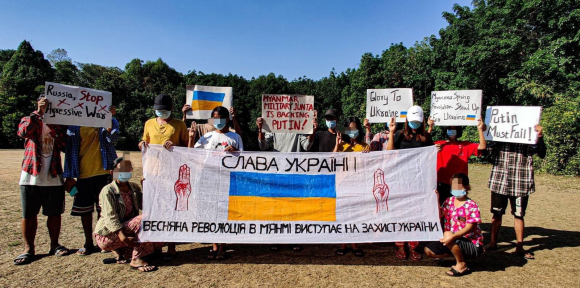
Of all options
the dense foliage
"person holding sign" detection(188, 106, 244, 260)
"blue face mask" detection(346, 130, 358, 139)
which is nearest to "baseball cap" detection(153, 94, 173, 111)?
"person holding sign" detection(188, 106, 244, 260)

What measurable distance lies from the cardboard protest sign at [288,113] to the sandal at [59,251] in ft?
11.9

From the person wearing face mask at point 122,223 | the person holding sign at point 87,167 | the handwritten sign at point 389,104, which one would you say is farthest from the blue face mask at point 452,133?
the person holding sign at point 87,167

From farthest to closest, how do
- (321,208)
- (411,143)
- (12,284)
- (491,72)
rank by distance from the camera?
(491,72) < (411,143) < (321,208) < (12,284)

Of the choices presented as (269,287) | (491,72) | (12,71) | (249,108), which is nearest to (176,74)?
(249,108)

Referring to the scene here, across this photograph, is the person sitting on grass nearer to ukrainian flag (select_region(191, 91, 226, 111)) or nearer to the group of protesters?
the group of protesters

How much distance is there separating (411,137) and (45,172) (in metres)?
5.54

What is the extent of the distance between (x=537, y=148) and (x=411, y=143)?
209 cm

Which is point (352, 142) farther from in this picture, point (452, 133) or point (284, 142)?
point (452, 133)

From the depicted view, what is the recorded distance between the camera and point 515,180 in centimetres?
507

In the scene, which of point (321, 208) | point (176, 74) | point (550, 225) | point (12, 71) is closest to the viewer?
point (321, 208)

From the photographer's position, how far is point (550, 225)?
6.79 metres

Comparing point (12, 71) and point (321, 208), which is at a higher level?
point (12, 71)

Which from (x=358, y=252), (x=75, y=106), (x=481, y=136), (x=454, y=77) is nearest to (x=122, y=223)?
(x=75, y=106)

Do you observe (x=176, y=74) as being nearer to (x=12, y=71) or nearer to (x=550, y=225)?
(x=12, y=71)
